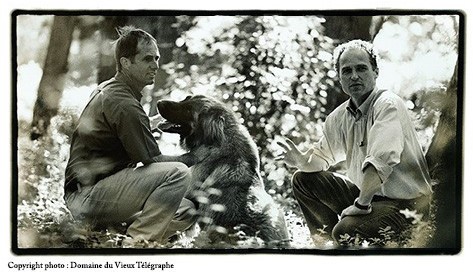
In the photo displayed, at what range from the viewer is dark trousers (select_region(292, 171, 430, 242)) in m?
2.99

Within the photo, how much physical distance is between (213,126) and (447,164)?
1.00 m

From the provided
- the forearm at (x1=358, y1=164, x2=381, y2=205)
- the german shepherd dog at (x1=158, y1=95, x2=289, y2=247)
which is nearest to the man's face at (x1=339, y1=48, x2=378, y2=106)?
the forearm at (x1=358, y1=164, x2=381, y2=205)

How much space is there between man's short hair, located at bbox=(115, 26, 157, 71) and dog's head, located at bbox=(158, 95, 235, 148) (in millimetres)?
239

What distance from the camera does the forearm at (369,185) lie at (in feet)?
9.73

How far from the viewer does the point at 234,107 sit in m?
3.02

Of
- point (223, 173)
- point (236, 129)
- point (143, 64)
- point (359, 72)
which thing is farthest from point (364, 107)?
point (143, 64)

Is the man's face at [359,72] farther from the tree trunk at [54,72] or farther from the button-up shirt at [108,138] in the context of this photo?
the tree trunk at [54,72]

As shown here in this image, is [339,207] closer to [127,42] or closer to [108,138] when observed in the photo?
[108,138]

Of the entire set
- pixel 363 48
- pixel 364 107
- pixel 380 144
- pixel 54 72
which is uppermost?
pixel 363 48

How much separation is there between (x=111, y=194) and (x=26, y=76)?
2.00 ft

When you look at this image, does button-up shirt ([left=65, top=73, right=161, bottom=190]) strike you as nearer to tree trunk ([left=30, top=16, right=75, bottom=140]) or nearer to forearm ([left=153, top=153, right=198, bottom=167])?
forearm ([left=153, top=153, right=198, bottom=167])

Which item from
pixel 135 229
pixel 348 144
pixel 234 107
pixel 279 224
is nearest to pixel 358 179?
pixel 348 144

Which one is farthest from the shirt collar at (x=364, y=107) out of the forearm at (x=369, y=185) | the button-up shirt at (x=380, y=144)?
the forearm at (x=369, y=185)

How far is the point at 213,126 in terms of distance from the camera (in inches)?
119
